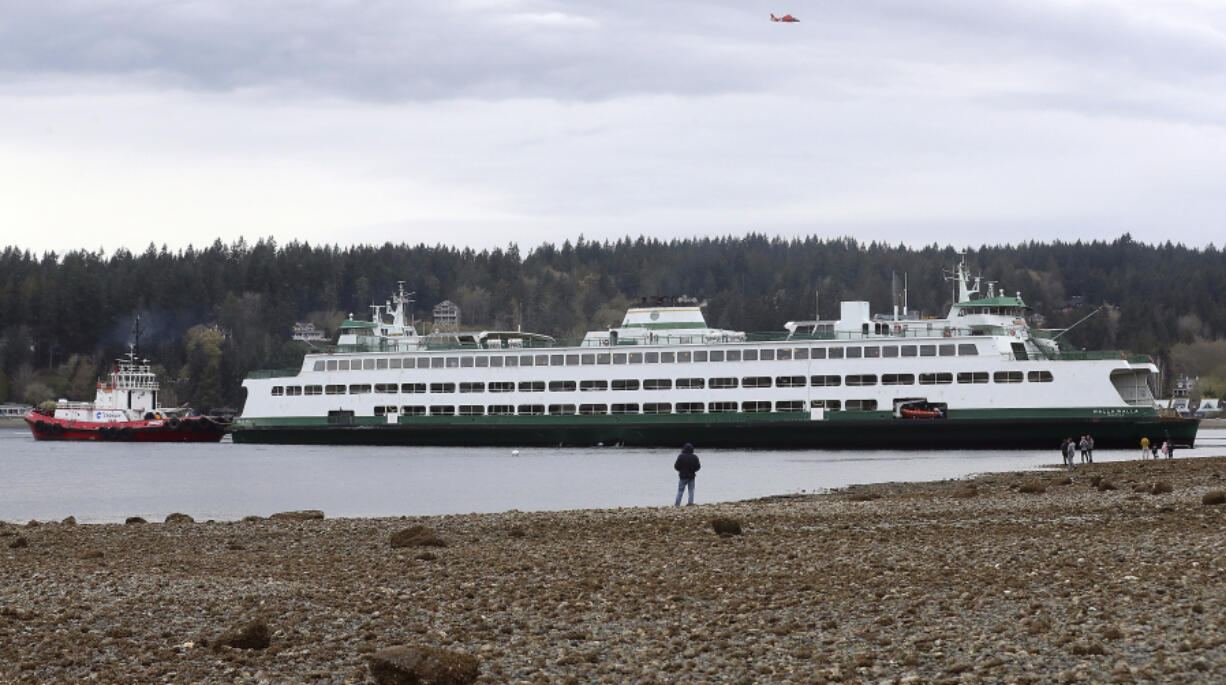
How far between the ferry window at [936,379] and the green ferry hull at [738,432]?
6.04 feet

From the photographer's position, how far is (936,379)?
5666 cm

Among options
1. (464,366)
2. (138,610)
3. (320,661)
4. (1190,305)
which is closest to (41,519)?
(138,610)

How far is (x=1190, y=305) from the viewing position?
14638 centimetres

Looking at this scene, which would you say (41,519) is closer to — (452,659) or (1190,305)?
(452,659)

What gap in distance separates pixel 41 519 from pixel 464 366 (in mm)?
36383

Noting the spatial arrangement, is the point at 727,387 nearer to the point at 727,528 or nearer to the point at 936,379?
the point at 936,379

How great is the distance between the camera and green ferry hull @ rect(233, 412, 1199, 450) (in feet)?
175

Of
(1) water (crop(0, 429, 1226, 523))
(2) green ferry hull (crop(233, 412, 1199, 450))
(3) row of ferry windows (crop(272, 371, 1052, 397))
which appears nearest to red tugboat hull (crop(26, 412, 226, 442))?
(2) green ferry hull (crop(233, 412, 1199, 450))

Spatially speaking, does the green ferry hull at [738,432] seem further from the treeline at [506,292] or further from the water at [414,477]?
the treeline at [506,292]

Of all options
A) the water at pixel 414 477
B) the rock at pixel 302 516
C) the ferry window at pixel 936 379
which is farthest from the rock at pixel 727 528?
the ferry window at pixel 936 379

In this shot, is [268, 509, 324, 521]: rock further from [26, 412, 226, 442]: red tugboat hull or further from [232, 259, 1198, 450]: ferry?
[26, 412, 226, 442]: red tugboat hull

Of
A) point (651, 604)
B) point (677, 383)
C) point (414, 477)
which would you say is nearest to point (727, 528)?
point (651, 604)

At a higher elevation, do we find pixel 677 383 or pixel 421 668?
pixel 677 383

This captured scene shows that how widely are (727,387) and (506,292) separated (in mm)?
103663
